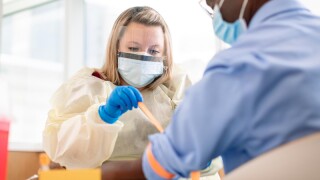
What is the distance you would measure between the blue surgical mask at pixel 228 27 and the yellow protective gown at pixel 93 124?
1.62 ft

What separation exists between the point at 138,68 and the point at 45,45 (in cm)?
158

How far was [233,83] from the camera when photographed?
0.66 metres

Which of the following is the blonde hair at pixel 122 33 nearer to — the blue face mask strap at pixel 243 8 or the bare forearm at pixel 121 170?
the bare forearm at pixel 121 170

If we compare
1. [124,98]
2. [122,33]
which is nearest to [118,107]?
[124,98]

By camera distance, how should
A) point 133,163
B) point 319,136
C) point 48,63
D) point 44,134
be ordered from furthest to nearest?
point 48,63
point 44,134
point 133,163
point 319,136

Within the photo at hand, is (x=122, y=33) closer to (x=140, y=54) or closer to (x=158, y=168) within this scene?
(x=140, y=54)

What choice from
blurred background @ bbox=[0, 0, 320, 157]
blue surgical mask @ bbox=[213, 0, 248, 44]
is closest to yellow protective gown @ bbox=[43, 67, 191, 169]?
blue surgical mask @ bbox=[213, 0, 248, 44]

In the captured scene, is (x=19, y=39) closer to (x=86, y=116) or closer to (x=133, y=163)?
(x=86, y=116)

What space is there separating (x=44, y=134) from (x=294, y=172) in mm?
959

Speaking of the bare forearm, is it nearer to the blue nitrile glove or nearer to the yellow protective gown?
the yellow protective gown

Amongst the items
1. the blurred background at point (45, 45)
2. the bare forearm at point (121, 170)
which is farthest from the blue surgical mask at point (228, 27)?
the blurred background at point (45, 45)

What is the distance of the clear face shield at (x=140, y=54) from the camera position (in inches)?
Result: 55.1

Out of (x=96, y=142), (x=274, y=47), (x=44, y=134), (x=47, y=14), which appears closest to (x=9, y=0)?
(x=47, y=14)

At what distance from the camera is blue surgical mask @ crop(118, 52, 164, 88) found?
1.40 metres
